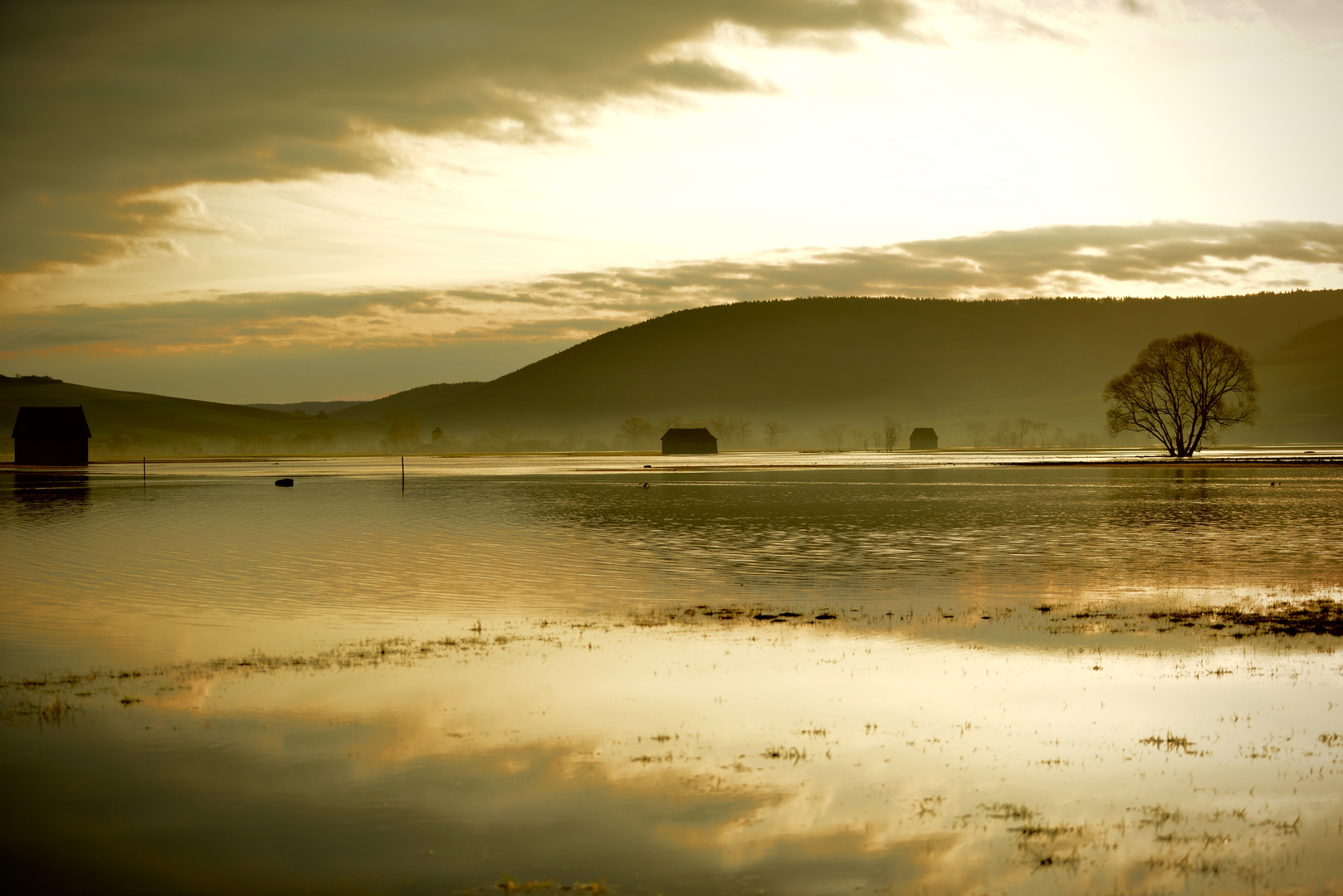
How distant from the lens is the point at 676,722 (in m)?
14.7

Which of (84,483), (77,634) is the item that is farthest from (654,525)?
(84,483)

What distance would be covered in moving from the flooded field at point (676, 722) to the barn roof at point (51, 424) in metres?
129

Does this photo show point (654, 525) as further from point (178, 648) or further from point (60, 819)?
point (60, 819)

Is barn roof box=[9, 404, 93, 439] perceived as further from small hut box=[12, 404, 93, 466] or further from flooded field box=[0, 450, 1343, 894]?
flooded field box=[0, 450, 1343, 894]

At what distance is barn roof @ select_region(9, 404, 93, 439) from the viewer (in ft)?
484

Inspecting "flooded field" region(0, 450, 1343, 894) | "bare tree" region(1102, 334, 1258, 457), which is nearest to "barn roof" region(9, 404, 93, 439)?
"flooded field" region(0, 450, 1343, 894)

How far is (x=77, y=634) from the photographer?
21.8 metres

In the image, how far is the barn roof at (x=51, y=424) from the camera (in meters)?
147

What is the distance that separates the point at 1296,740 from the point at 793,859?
7.65m

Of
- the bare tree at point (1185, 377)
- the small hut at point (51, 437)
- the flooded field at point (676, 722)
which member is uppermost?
the bare tree at point (1185, 377)

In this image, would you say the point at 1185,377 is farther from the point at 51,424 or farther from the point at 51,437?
the point at 51,424

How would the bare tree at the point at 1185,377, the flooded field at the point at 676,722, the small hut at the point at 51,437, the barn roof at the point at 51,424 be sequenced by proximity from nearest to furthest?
the flooded field at the point at 676,722 < the bare tree at the point at 1185,377 < the barn roof at the point at 51,424 < the small hut at the point at 51,437

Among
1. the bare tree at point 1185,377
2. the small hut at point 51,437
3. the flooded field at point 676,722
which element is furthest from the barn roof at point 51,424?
the bare tree at point 1185,377

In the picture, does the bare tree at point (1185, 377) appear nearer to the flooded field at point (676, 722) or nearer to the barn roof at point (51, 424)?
the flooded field at point (676, 722)
